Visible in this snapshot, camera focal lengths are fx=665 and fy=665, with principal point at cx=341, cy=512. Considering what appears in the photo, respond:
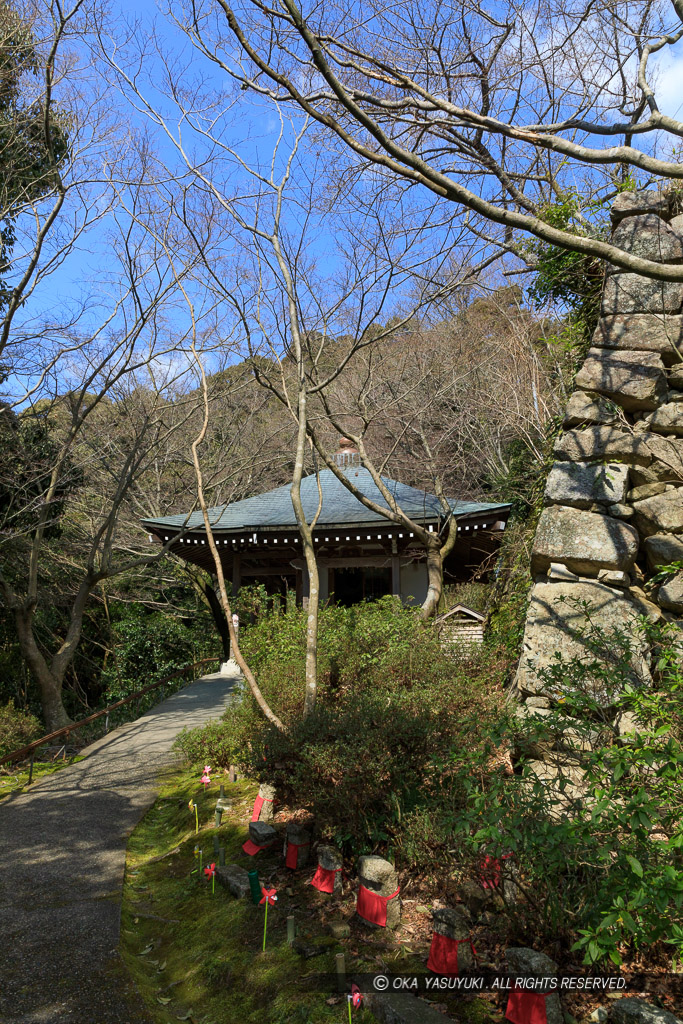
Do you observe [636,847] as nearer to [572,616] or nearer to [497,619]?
[572,616]

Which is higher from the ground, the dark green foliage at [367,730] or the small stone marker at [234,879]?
the dark green foliage at [367,730]

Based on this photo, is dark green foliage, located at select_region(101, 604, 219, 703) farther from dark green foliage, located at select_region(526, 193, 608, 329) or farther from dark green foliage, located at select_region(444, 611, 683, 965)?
dark green foliage, located at select_region(444, 611, 683, 965)

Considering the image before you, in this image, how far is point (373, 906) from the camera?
3561mm

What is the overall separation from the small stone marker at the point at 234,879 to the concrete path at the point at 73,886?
2.24ft

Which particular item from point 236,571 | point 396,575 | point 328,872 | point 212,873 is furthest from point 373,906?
point 236,571

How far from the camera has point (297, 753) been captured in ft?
15.2

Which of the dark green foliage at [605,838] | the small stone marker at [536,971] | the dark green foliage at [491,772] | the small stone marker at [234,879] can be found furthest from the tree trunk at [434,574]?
the small stone marker at [536,971]

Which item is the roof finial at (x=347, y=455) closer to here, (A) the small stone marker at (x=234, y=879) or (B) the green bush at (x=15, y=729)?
(B) the green bush at (x=15, y=729)

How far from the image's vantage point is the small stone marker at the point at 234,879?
13.7 ft

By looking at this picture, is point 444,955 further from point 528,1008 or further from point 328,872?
point 328,872

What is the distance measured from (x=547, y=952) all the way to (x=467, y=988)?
0.39 meters

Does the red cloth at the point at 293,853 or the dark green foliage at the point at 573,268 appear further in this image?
the dark green foliage at the point at 573,268

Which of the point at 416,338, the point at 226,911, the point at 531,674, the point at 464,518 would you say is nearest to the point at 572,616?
the point at 531,674

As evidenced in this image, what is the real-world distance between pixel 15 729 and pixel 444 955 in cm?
1086
